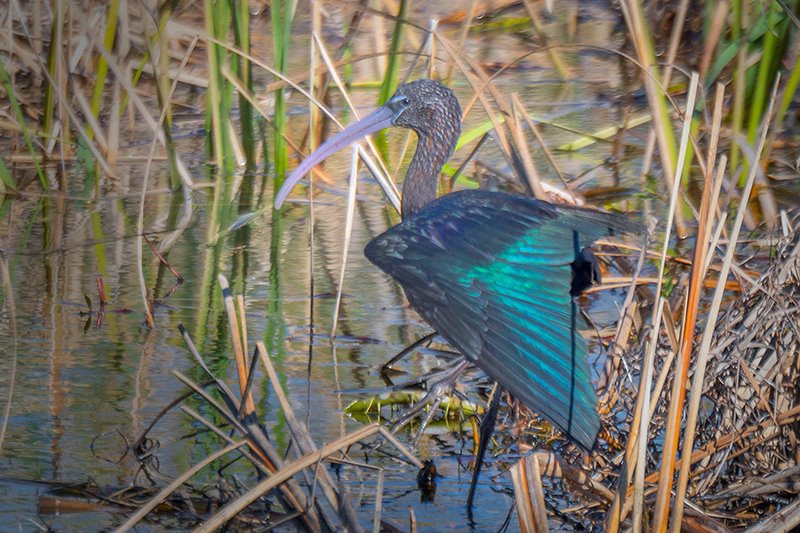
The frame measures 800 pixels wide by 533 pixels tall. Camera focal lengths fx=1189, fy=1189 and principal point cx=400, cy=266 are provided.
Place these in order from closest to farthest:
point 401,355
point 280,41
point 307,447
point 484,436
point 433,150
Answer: point 307,447
point 484,436
point 401,355
point 433,150
point 280,41

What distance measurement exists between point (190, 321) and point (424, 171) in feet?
3.25

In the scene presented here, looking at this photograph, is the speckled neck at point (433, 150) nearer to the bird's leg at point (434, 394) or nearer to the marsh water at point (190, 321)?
the marsh water at point (190, 321)

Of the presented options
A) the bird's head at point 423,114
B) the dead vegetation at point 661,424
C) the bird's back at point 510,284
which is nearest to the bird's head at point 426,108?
the bird's head at point 423,114

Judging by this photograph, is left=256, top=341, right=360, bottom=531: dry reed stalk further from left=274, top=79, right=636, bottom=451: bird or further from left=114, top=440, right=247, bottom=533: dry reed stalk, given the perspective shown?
left=274, top=79, right=636, bottom=451: bird

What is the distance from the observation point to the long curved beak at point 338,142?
4086 mm

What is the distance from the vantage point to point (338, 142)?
13.6 feet

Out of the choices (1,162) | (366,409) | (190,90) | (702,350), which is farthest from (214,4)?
(702,350)

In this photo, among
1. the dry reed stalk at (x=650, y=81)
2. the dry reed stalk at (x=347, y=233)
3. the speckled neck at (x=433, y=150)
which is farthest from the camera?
the speckled neck at (x=433, y=150)

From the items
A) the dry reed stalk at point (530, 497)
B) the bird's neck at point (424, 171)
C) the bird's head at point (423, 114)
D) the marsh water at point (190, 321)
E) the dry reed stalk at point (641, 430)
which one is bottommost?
the marsh water at point (190, 321)

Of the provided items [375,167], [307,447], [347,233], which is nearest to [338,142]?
[375,167]

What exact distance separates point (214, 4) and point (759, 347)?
10.7 ft

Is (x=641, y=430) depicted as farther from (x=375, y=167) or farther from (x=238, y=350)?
(x=375, y=167)

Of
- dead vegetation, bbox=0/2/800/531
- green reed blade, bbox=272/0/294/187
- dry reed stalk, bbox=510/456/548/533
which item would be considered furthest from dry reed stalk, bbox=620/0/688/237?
green reed blade, bbox=272/0/294/187

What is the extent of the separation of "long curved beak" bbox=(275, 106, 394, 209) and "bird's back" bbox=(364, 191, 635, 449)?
29.6 inches
